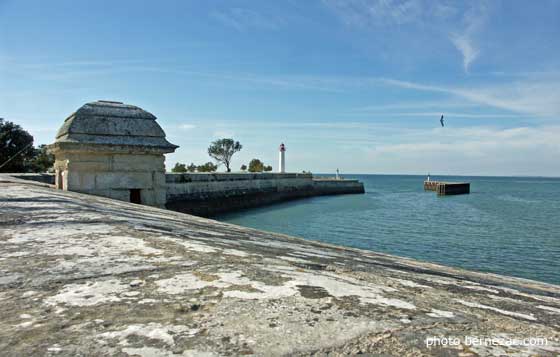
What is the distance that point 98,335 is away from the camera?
1.03 metres

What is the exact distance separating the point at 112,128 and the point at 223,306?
5.24 m

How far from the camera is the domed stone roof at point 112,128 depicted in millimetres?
5611

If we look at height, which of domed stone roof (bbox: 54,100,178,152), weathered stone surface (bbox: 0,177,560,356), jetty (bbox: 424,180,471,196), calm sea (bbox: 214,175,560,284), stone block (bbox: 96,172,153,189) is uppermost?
domed stone roof (bbox: 54,100,178,152)

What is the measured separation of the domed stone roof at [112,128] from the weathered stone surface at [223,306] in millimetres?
3860

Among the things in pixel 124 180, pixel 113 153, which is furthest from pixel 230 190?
pixel 113 153

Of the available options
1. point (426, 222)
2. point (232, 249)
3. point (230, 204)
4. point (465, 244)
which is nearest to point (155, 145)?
point (232, 249)

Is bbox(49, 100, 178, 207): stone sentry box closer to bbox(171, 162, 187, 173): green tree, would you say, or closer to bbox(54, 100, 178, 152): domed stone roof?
bbox(54, 100, 178, 152): domed stone roof

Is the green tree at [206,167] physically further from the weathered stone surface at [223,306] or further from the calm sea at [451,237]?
the weathered stone surface at [223,306]

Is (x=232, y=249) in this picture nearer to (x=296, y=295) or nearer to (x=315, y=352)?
(x=296, y=295)

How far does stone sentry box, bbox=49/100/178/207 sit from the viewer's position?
562cm

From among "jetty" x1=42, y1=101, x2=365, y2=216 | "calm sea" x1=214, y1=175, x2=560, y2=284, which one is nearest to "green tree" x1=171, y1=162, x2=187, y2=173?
"calm sea" x1=214, y1=175, x2=560, y2=284

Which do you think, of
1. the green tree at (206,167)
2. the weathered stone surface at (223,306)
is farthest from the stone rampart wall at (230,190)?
the weathered stone surface at (223,306)

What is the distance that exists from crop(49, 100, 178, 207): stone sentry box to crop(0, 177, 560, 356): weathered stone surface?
3.85 meters

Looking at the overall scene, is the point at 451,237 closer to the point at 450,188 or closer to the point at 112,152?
the point at 112,152
